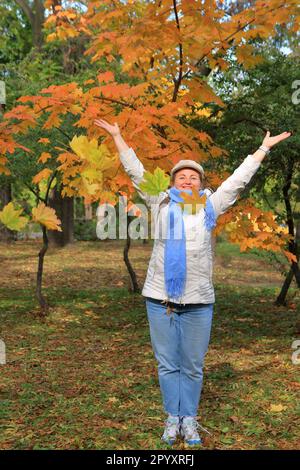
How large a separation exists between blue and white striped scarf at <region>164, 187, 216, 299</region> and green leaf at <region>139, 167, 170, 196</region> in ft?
0.46

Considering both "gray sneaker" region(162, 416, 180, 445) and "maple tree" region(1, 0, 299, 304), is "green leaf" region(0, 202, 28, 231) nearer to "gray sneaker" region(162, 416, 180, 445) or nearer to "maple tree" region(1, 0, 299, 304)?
"maple tree" region(1, 0, 299, 304)

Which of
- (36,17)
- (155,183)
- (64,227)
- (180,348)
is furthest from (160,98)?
(36,17)

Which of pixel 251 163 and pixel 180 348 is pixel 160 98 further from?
pixel 180 348

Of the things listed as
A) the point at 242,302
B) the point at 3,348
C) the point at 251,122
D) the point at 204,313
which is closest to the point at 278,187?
the point at 251,122

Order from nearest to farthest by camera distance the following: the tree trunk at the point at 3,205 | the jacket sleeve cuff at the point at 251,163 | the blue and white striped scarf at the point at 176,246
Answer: the blue and white striped scarf at the point at 176,246 < the jacket sleeve cuff at the point at 251,163 < the tree trunk at the point at 3,205

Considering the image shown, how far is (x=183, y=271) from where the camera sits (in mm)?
3236

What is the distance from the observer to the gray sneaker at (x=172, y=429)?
3.61 m

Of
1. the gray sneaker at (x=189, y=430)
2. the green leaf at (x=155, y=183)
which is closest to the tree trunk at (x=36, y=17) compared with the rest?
the green leaf at (x=155, y=183)

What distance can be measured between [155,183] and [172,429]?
1667mm

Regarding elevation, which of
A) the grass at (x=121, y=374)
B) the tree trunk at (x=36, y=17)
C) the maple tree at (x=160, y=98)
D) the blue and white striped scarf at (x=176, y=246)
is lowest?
the grass at (x=121, y=374)

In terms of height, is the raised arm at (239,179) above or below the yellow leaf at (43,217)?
above

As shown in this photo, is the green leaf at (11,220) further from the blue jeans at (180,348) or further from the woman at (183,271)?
the blue jeans at (180,348)

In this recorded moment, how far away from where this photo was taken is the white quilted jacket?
10.8 feet

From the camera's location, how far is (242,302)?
33.0ft
